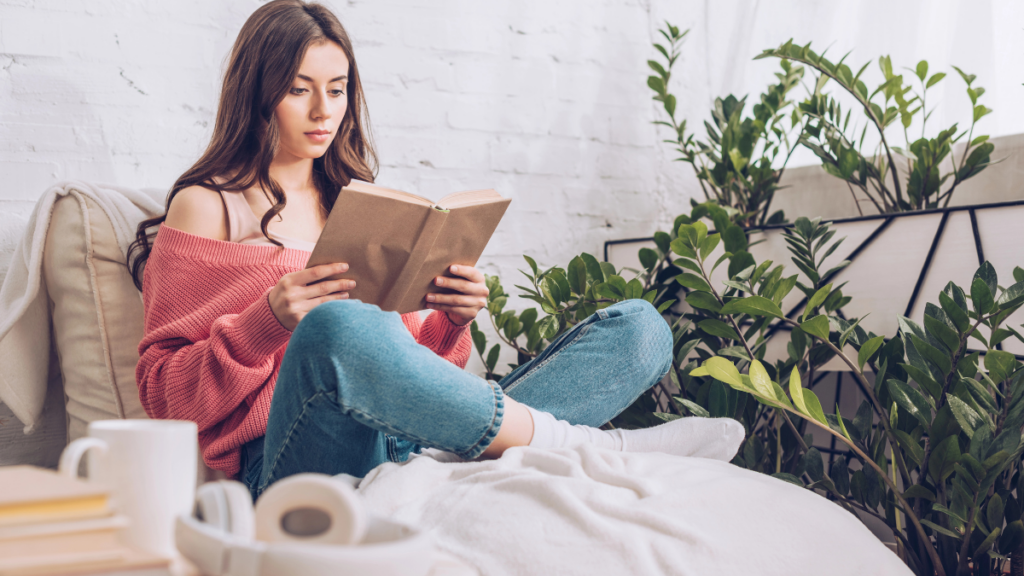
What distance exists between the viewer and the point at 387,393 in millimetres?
769

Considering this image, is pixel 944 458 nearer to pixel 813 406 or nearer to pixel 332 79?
pixel 813 406

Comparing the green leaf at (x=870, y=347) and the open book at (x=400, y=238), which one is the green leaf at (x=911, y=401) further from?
the open book at (x=400, y=238)

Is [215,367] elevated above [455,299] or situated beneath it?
situated beneath

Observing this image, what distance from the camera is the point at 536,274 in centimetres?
139

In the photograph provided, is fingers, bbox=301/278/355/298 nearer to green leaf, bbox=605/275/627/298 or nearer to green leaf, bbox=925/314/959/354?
green leaf, bbox=605/275/627/298

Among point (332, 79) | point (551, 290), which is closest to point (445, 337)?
point (551, 290)

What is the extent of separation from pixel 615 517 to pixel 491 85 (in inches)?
48.3

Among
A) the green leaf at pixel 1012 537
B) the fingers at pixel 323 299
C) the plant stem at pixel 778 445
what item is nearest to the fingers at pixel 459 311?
the fingers at pixel 323 299

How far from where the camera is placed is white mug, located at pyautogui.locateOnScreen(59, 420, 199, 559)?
1.33 feet

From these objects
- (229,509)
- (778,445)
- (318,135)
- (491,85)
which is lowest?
(778,445)

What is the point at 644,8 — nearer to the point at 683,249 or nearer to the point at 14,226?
the point at 683,249

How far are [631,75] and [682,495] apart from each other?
4.36 feet

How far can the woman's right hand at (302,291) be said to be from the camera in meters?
0.90

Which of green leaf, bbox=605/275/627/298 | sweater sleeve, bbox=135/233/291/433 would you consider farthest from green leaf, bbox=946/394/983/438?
sweater sleeve, bbox=135/233/291/433
